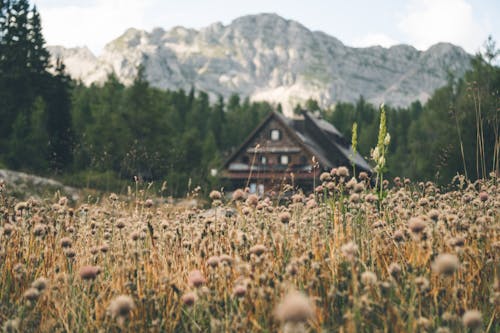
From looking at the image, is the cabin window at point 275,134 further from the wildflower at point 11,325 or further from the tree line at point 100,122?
the wildflower at point 11,325

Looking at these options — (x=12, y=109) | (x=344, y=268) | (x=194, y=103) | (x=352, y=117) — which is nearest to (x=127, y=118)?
(x=12, y=109)

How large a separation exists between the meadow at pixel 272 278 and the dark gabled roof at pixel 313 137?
43.5 m

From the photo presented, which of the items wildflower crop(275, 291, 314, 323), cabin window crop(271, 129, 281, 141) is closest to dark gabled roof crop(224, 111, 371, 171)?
cabin window crop(271, 129, 281, 141)

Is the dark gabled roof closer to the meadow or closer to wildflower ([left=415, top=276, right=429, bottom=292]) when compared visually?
the meadow

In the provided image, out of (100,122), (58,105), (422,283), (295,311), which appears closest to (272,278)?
(422,283)

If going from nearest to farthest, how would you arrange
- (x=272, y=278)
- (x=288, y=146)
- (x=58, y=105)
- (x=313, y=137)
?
(x=272, y=278) < (x=58, y=105) < (x=288, y=146) < (x=313, y=137)

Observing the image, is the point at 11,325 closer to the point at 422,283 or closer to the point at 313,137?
the point at 422,283

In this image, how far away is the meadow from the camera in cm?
271

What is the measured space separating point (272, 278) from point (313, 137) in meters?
49.5

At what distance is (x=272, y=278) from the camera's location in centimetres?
339

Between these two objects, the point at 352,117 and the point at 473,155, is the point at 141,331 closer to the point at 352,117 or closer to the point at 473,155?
the point at 473,155

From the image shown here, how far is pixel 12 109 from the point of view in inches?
1702

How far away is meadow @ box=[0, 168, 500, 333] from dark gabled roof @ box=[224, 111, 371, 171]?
43488 mm

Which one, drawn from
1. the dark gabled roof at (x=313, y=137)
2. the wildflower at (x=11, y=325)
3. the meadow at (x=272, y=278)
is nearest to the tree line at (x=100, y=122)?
the dark gabled roof at (x=313, y=137)
